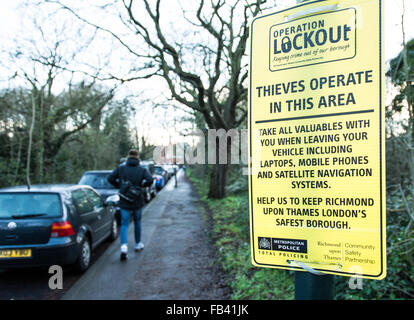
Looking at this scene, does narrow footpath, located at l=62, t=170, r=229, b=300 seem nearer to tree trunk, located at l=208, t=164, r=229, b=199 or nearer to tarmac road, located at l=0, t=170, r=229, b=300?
tarmac road, located at l=0, t=170, r=229, b=300

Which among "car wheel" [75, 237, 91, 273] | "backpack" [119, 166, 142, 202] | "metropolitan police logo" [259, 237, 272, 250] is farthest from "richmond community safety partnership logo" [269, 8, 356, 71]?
"backpack" [119, 166, 142, 202]

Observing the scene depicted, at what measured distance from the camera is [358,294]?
354 cm

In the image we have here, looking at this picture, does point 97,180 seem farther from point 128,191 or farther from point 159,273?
point 159,273

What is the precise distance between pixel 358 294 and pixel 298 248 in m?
2.96

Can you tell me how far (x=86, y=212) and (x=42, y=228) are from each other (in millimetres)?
1100

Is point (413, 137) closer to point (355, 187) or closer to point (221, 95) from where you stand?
point (355, 187)

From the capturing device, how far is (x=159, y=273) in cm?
516

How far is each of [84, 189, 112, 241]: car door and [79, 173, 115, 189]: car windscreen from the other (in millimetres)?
2792

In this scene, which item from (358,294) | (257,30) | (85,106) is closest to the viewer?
(257,30)

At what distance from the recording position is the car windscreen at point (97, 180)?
9781mm

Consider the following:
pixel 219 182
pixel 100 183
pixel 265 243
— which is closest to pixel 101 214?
pixel 100 183

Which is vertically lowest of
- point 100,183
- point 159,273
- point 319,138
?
point 159,273

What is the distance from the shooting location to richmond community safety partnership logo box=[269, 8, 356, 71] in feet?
3.81
